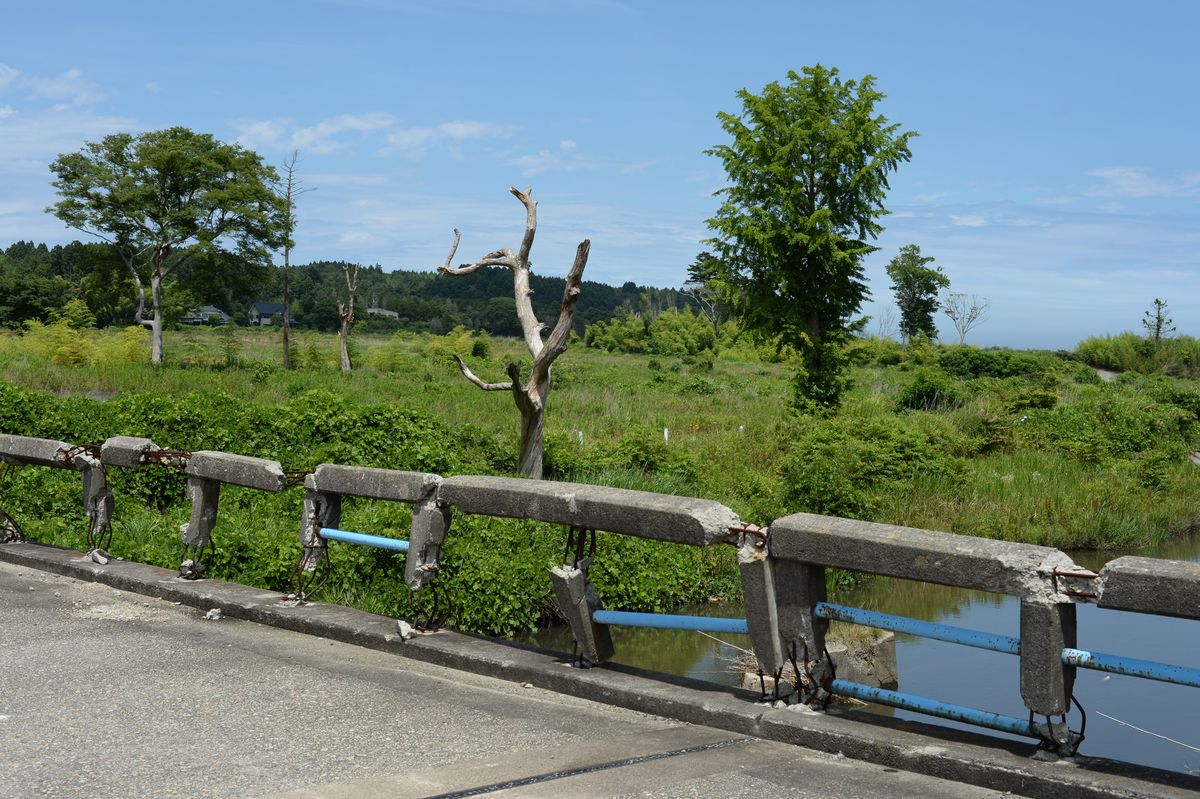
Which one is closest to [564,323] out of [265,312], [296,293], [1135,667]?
[1135,667]

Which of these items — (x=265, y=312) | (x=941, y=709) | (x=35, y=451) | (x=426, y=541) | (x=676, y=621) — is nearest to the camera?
(x=941, y=709)

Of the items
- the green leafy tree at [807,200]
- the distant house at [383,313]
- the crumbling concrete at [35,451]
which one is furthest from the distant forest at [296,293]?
the crumbling concrete at [35,451]

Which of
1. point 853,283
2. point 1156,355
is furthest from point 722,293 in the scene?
point 1156,355

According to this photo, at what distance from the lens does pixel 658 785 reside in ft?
14.1

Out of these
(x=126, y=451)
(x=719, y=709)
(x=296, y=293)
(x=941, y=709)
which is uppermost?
(x=296, y=293)

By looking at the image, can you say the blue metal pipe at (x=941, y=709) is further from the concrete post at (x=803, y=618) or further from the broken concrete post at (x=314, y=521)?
the broken concrete post at (x=314, y=521)

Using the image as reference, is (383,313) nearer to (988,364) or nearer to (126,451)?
(988,364)

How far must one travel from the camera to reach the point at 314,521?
7.10 meters

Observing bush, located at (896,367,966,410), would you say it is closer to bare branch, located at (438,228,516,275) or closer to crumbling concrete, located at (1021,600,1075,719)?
bare branch, located at (438,228,516,275)

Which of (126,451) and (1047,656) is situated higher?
(126,451)

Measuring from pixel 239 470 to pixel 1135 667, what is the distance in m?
5.19

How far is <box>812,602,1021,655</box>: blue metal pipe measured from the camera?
448 centimetres

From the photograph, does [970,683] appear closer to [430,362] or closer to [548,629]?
[548,629]

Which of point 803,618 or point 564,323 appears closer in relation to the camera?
point 803,618
